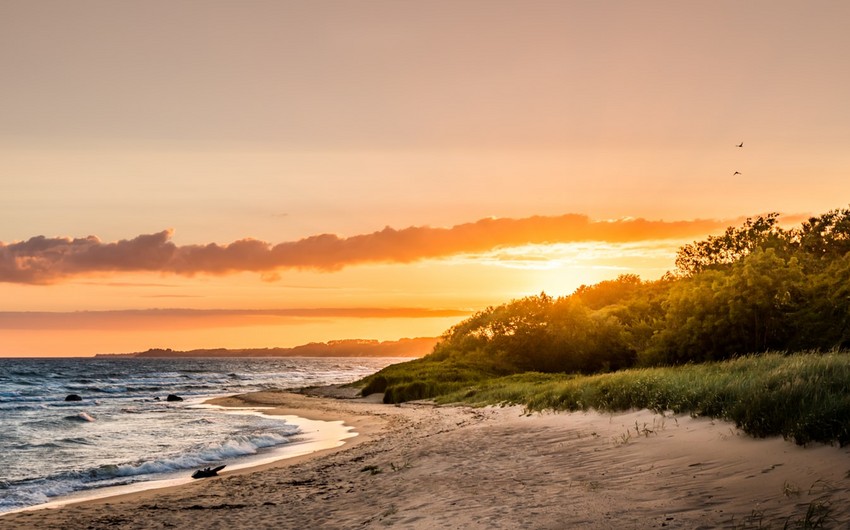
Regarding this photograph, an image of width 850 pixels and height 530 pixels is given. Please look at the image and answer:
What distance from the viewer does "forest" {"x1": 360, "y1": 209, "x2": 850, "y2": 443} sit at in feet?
146

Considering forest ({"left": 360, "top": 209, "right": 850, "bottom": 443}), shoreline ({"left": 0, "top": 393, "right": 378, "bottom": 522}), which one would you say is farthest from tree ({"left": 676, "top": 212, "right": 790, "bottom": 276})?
shoreline ({"left": 0, "top": 393, "right": 378, "bottom": 522})

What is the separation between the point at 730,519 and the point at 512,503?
360 cm

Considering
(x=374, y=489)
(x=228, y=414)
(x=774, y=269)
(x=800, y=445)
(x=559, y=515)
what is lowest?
(x=228, y=414)

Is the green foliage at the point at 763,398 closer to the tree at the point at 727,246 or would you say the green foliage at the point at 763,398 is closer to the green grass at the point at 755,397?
the green grass at the point at 755,397

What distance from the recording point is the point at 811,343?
43.3m

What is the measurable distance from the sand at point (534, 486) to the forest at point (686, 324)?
7.88ft

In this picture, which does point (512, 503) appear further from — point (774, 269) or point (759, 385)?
point (774, 269)

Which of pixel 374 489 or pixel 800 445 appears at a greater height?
pixel 800 445

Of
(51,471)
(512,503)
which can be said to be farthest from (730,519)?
(51,471)

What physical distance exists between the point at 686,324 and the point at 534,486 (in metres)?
38.1

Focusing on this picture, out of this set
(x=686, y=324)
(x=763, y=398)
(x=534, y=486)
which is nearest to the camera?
(x=534, y=486)

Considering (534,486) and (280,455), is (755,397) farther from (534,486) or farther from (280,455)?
(280,455)

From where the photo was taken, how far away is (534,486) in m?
12.2

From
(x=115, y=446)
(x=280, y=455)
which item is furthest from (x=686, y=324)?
(x=115, y=446)
